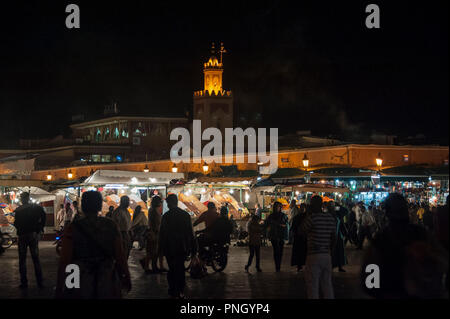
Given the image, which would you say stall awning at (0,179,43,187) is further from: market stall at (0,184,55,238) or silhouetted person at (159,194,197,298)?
silhouetted person at (159,194,197,298)

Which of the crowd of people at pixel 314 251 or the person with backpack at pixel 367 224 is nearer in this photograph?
the crowd of people at pixel 314 251

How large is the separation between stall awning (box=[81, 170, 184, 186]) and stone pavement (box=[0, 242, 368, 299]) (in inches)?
194

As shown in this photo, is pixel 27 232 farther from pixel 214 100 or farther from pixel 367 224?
pixel 214 100

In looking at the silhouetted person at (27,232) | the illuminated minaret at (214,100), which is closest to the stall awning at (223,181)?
the silhouetted person at (27,232)

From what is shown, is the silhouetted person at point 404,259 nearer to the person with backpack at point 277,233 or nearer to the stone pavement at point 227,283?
the stone pavement at point 227,283

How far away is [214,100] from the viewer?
3383 inches

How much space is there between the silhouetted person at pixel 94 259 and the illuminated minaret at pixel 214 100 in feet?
260

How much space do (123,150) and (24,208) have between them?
274ft

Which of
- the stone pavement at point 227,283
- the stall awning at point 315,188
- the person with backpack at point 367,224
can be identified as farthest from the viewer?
the stall awning at point 315,188

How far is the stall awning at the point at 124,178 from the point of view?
22.3 m

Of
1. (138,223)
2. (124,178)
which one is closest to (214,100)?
(124,178)

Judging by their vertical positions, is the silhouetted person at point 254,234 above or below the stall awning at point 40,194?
below

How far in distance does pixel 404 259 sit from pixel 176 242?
17.9 ft
